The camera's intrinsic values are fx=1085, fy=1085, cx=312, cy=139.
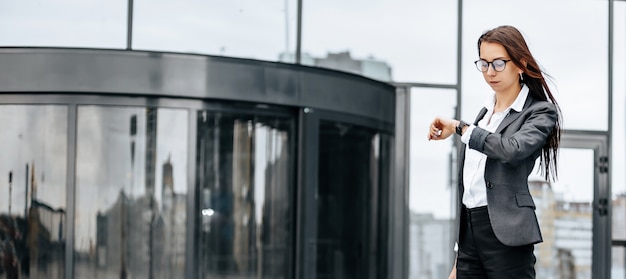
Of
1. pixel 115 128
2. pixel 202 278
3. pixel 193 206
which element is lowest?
pixel 202 278

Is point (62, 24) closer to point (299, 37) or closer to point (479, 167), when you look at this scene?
point (299, 37)

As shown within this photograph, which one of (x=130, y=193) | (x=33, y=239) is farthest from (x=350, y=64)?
(x=33, y=239)

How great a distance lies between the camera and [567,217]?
29.8ft

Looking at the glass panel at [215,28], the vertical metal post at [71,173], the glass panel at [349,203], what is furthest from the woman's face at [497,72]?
the glass panel at [215,28]

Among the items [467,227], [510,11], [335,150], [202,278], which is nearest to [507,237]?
[467,227]

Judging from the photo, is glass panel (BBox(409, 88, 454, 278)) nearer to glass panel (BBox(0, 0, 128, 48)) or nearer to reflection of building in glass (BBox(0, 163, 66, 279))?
glass panel (BBox(0, 0, 128, 48))

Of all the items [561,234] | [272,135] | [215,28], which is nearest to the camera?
[272,135]

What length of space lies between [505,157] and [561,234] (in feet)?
21.5

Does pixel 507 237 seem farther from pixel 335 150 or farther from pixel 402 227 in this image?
pixel 402 227

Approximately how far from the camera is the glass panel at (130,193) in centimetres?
728

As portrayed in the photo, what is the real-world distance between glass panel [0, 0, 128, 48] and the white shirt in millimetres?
5261

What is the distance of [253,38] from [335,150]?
1056mm

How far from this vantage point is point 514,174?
2.85 m

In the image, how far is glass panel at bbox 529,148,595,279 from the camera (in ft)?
29.7
